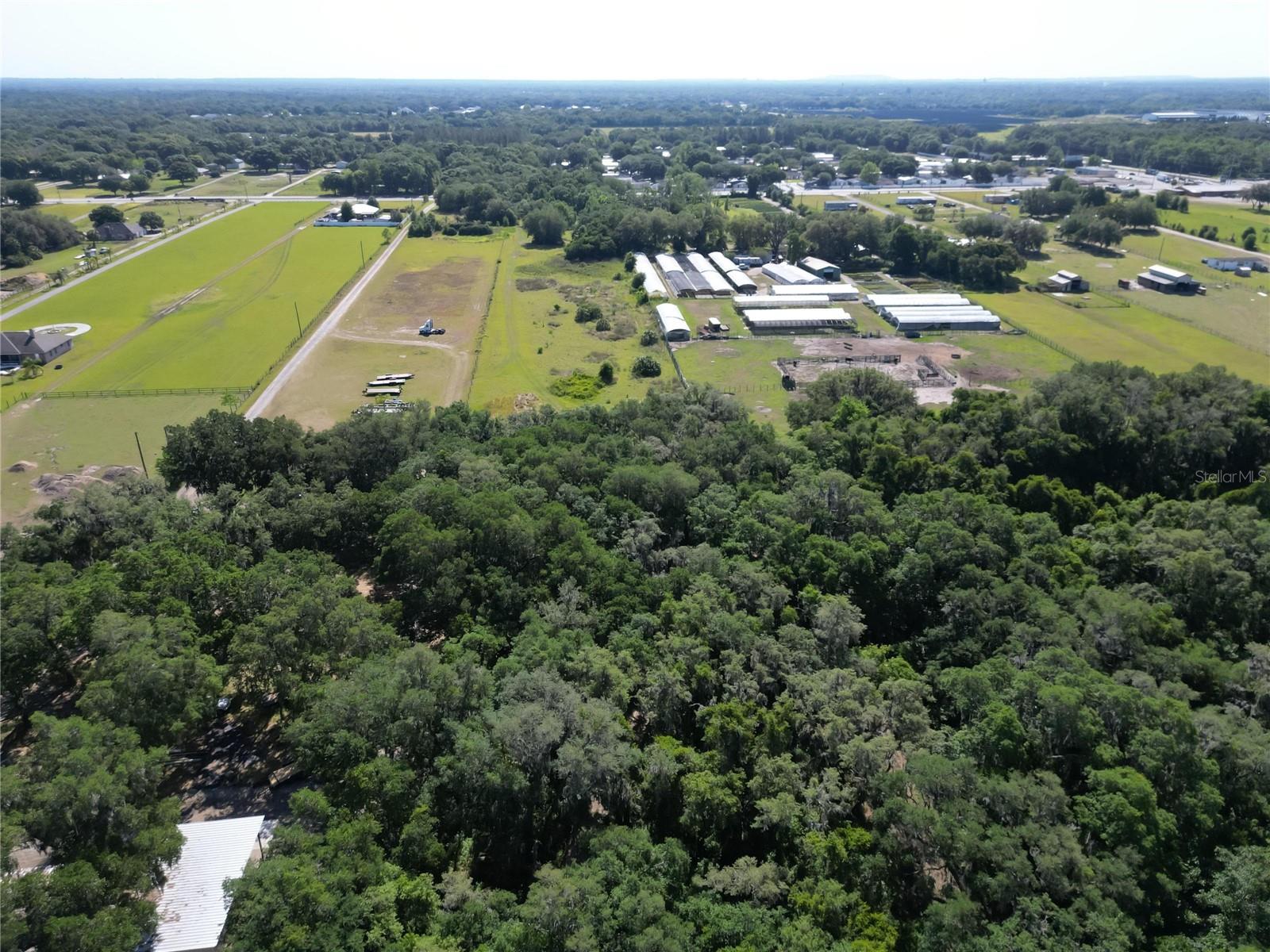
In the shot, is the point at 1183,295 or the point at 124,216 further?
the point at 124,216

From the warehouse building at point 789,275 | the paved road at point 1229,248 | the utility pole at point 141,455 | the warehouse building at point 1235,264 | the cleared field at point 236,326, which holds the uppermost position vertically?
the paved road at point 1229,248

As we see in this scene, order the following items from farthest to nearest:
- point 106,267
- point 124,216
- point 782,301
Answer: point 124,216 → point 106,267 → point 782,301

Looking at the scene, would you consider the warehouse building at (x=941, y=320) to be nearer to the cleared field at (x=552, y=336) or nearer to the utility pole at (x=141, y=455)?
the cleared field at (x=552, y=336)

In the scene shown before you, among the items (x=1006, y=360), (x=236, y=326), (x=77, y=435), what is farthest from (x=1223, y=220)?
(x=77, y=435)

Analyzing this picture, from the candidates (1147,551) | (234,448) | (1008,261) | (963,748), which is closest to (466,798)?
(963,748)

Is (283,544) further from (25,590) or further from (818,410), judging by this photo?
(818,410)

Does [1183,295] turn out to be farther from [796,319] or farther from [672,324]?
[672,324]

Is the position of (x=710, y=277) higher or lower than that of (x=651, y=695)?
higher

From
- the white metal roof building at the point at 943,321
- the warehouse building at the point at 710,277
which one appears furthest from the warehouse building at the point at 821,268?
the white metal roof building at the point at 943,321
